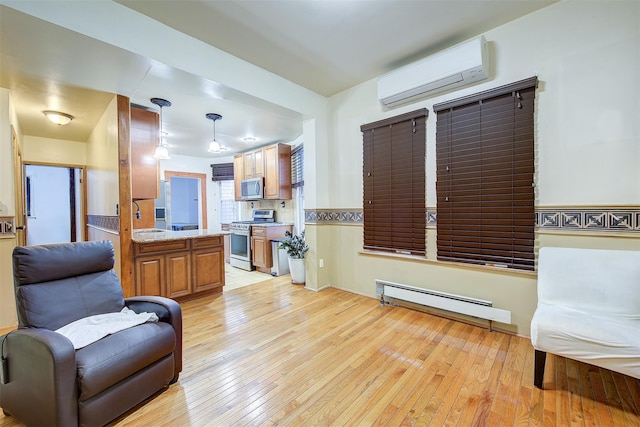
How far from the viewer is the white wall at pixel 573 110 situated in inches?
77.3

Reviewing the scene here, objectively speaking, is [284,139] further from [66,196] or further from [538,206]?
[66,196]

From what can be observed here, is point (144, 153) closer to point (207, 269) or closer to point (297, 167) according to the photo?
point (207, 269)

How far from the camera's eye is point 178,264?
131 inches

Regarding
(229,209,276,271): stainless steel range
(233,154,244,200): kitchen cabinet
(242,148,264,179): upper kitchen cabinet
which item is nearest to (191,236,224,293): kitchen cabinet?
(229,209,276,271): stainless steel range

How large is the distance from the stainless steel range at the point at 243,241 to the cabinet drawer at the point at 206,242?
1440 mm

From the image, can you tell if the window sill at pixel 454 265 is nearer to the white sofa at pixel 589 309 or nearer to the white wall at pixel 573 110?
the white wall at pixel 573 110

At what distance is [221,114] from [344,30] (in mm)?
2312

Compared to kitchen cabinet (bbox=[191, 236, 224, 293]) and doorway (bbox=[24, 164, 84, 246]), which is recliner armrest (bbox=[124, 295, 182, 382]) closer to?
kitchen cabinet (bbox=[191, 236, 224, 293])

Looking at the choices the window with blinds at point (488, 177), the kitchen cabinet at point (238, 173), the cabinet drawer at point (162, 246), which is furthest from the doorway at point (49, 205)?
the window with blinds at point (488, 177)

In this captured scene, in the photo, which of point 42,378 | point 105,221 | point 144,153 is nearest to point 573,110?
point 42,378

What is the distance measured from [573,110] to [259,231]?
4.38 meters

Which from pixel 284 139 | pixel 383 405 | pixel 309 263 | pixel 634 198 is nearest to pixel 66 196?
pixel 284 139

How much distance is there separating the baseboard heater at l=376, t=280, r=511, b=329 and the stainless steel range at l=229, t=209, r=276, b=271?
110 inches

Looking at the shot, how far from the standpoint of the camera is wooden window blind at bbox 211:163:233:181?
6.82 meters
